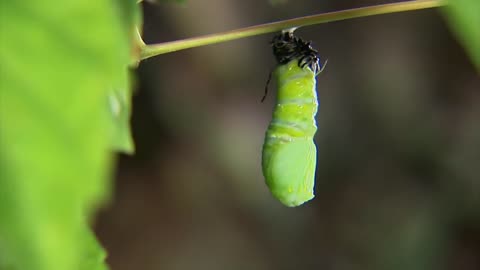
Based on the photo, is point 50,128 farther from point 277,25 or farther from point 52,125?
point 277,25

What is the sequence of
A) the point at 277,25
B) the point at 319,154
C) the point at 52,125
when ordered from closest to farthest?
the point at 52,125, the point at 277,25, the point at 319,154

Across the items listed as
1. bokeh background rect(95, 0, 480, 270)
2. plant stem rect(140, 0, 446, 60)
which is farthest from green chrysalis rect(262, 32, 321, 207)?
bokeh background rect(95, 0, 480, 270)

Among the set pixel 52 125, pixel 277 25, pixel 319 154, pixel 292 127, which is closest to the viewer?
pixel 52 125

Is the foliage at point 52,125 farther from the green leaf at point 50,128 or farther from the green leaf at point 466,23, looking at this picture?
the green leaf at point 466,23

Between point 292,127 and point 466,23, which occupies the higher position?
point 466,23

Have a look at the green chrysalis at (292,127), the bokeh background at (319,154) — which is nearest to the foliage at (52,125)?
the green chrysalis at (292,127)

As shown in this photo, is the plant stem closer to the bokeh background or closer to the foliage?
the foliage

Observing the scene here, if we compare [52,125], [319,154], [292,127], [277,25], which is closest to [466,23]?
[52,125]

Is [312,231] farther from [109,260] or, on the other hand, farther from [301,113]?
[301,113]
